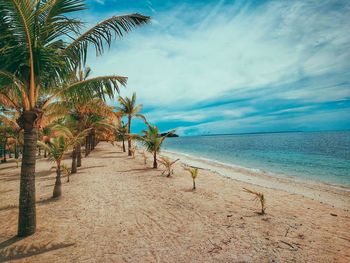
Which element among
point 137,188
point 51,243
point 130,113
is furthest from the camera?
point 130,113

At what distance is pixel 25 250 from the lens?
4.46 metres

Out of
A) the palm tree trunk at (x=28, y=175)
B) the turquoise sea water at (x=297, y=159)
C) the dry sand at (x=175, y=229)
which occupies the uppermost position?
the palm tree trunk at (x=28, y=175)

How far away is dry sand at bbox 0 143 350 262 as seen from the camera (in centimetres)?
419

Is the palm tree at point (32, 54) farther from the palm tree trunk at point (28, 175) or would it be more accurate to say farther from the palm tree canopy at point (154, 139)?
the palm tree canopy at point (154, 139)

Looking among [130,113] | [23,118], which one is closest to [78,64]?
[23,118]

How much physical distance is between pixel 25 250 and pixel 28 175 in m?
1.62

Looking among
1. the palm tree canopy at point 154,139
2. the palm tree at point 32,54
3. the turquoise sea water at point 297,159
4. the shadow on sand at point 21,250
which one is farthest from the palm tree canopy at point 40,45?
the turquoise sea water at point 297,159

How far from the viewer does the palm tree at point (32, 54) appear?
14.8 ft

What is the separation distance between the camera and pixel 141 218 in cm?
614

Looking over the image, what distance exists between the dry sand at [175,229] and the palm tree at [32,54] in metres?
1.15

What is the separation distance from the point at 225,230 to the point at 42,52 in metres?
6.15

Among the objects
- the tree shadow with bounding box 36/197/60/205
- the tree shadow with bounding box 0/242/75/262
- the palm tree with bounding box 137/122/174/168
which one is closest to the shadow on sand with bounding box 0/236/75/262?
the tree shadow with bounding box 0/242/75/262

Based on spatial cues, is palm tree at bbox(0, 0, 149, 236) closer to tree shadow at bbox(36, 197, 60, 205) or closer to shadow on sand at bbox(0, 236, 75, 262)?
shadow on sand at bbox(0, 236, 75, 262)

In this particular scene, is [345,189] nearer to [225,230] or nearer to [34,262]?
[225,230]
